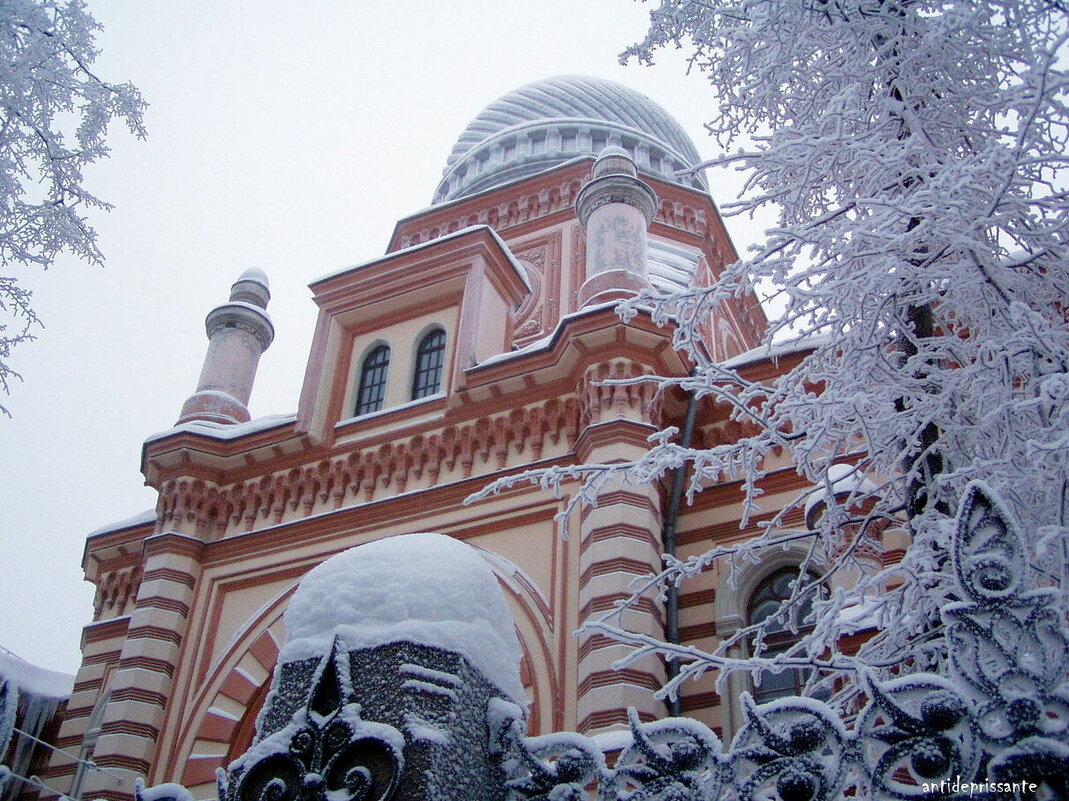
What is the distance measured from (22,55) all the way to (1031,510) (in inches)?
352

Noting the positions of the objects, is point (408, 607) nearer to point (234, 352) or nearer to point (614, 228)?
→ point (614, 228)

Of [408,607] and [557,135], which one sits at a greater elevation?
[557,135]

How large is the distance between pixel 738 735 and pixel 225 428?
11537 mm

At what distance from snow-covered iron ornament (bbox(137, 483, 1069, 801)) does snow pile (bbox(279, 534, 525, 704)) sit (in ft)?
0.17

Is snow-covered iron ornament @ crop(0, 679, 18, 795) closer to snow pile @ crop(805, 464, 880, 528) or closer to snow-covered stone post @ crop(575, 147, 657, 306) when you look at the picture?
snow pile @ crop(805, 464, 880, 528)

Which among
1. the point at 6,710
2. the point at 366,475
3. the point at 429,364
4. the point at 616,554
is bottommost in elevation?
the point at 6,710

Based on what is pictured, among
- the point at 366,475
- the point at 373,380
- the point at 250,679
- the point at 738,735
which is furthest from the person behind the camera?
the point at 373,380

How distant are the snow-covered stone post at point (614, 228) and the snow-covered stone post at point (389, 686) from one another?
8363 millimetres

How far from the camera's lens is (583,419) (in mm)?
11281

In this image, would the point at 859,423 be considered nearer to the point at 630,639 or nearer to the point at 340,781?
the point at 630,639

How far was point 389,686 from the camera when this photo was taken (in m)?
3.28

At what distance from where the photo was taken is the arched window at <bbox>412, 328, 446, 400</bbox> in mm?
13203

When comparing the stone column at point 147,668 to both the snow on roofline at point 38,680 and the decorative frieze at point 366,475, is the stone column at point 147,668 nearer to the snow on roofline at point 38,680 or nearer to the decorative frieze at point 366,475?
the decorative frieze at point 366,475

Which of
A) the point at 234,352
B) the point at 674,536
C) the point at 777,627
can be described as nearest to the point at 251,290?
the point at 234,352
